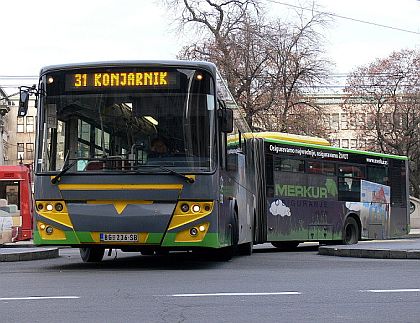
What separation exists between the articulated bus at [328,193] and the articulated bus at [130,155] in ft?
26.2

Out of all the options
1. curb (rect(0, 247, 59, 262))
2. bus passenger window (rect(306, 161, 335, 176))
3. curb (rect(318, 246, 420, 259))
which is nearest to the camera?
curb (rect(318, 246, 420, 259))

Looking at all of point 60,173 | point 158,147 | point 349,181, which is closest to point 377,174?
point 349,181

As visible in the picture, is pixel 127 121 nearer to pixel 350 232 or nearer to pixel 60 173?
pixel 60 173

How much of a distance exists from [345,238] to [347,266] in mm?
9196

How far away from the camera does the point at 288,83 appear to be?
44.9 m

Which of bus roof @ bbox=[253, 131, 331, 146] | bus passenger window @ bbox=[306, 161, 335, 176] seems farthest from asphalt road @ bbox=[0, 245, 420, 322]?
bus passenger window @ bbox=[306, 161, 335, 176]

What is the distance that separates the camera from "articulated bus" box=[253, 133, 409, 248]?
22.3 meters

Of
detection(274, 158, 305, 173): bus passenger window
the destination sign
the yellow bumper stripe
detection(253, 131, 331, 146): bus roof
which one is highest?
the destination sign

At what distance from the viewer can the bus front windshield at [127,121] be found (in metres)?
14.0

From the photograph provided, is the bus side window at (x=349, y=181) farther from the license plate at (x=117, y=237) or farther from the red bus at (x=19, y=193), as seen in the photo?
the red bus at (x=19, y=193)

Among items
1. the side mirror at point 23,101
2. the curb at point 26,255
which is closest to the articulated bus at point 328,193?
the curb at point 26,255

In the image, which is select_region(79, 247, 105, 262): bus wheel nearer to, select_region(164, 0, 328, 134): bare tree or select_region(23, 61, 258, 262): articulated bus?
select_region(23, 61, 258, 262): articulated bus

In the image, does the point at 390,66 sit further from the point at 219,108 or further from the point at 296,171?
the point at 219,108

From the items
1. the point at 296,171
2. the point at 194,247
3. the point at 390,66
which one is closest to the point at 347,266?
the point at 194,247
